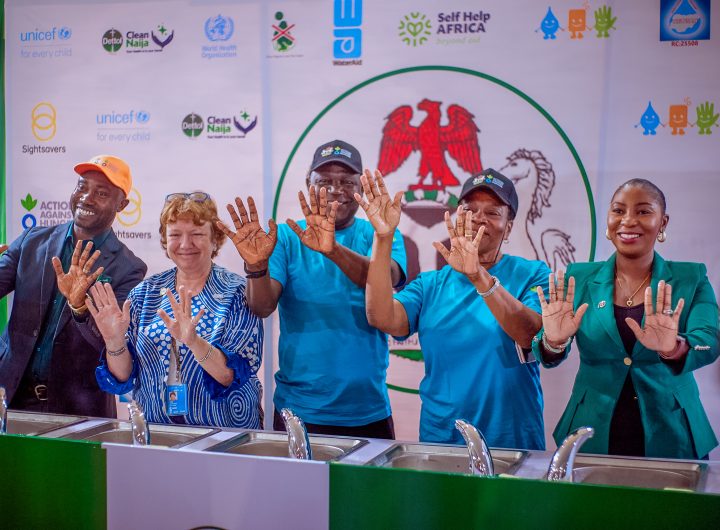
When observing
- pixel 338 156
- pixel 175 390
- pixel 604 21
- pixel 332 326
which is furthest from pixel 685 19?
pixel 175 390

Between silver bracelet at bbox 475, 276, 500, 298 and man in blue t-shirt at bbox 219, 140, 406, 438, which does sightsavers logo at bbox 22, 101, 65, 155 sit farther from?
silver bracelet at bbox 475, 276, 500, 298

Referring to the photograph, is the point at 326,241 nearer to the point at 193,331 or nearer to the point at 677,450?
the point at 193,331

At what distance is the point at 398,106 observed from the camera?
3.20 m

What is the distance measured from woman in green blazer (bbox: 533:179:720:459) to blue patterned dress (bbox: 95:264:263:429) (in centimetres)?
102

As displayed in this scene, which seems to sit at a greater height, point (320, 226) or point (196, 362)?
point (320, 226)

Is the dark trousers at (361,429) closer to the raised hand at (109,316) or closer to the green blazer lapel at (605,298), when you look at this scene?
the raised hand at (109,316)

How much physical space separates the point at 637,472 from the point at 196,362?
1.47 m

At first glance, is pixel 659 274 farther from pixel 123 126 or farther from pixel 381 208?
pixel 123 126

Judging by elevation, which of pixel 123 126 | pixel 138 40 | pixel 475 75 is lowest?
pixel 123 126

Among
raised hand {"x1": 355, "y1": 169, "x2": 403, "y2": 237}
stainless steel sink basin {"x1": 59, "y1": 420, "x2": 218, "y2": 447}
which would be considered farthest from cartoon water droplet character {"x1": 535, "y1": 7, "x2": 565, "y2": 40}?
stainless steel sink basin {"x1": 59, "y1": 420, "x2": 218, "y2": 447}

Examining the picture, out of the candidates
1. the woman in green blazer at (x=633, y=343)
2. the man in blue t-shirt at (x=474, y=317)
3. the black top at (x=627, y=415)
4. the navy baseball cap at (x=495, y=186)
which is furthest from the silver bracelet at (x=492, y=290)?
the black top at (x=627, y=415)

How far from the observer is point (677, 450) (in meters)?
2.38

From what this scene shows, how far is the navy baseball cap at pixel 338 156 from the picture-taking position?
9.25 ft

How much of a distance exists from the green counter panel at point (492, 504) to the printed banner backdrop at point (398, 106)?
5.27 ft
